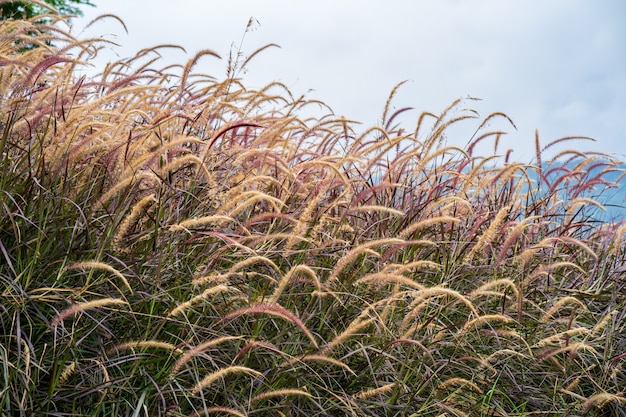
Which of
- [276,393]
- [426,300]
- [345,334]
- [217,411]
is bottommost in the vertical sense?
[217,411]

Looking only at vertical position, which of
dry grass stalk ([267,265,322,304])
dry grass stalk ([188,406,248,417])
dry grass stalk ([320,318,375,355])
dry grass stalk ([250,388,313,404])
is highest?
dry grass stalk ([267,265,322,304])

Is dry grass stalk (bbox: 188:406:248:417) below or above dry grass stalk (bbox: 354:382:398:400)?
below

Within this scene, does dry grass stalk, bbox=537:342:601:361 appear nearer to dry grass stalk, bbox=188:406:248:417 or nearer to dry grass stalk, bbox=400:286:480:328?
dry grass stalk, bbox=400:286:480:328

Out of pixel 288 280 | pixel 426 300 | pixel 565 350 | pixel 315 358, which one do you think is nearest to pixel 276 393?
pixel 315 358

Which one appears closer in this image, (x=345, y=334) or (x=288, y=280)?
(x=288, y=280)

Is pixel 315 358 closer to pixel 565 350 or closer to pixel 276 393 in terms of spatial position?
pixel 276 393

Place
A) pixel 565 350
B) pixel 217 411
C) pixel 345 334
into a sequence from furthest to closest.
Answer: pixel 565 350
pixel 217 411
pixel 345 334

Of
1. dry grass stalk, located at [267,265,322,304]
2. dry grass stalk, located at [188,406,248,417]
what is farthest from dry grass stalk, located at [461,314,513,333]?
dry grass stalk, located at [188,406,248,417]

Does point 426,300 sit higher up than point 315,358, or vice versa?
point 426,300

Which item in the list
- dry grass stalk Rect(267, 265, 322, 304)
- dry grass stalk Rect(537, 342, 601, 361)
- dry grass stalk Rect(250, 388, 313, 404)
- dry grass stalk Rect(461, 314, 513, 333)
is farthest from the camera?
dry grass stalk Rect(537, 342, 601, 361)

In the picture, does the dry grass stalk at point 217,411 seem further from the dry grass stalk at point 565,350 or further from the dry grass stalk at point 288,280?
the dry grass stalk at point 565,350

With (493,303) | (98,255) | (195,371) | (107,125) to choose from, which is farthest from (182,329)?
(493,303)

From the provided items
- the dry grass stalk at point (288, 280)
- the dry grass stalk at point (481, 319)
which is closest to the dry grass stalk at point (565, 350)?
the dry grass stalk at point (481, 319)

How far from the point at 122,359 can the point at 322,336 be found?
2.95 ft
